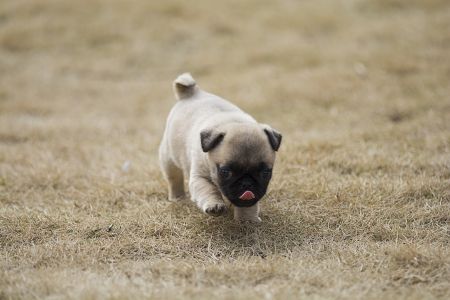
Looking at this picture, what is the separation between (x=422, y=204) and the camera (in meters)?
4.73

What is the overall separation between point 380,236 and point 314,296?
4.06ft

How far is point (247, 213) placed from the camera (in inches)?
174

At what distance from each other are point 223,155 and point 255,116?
13.7 ft

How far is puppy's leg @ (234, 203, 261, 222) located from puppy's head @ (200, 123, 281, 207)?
36 centimetres

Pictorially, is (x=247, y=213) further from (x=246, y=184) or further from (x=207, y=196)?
(x=246, y=184)

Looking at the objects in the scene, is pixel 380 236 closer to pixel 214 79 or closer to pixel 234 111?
pixel 234 111

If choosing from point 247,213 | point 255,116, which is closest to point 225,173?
point 247,213

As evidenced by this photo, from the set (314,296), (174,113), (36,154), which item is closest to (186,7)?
(36,154)

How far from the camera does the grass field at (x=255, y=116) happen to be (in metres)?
3.66

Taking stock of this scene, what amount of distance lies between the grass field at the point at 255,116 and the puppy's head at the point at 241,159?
1.57 ft

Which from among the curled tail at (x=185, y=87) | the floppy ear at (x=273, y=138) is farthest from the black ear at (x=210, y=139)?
the curled tail at (x=185, y=87)

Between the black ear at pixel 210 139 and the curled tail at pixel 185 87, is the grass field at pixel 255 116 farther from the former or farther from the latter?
the curled tail at pixel 185 87

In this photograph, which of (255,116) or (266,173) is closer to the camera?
(266,173)

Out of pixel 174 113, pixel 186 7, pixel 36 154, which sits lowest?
pixel 36 154
